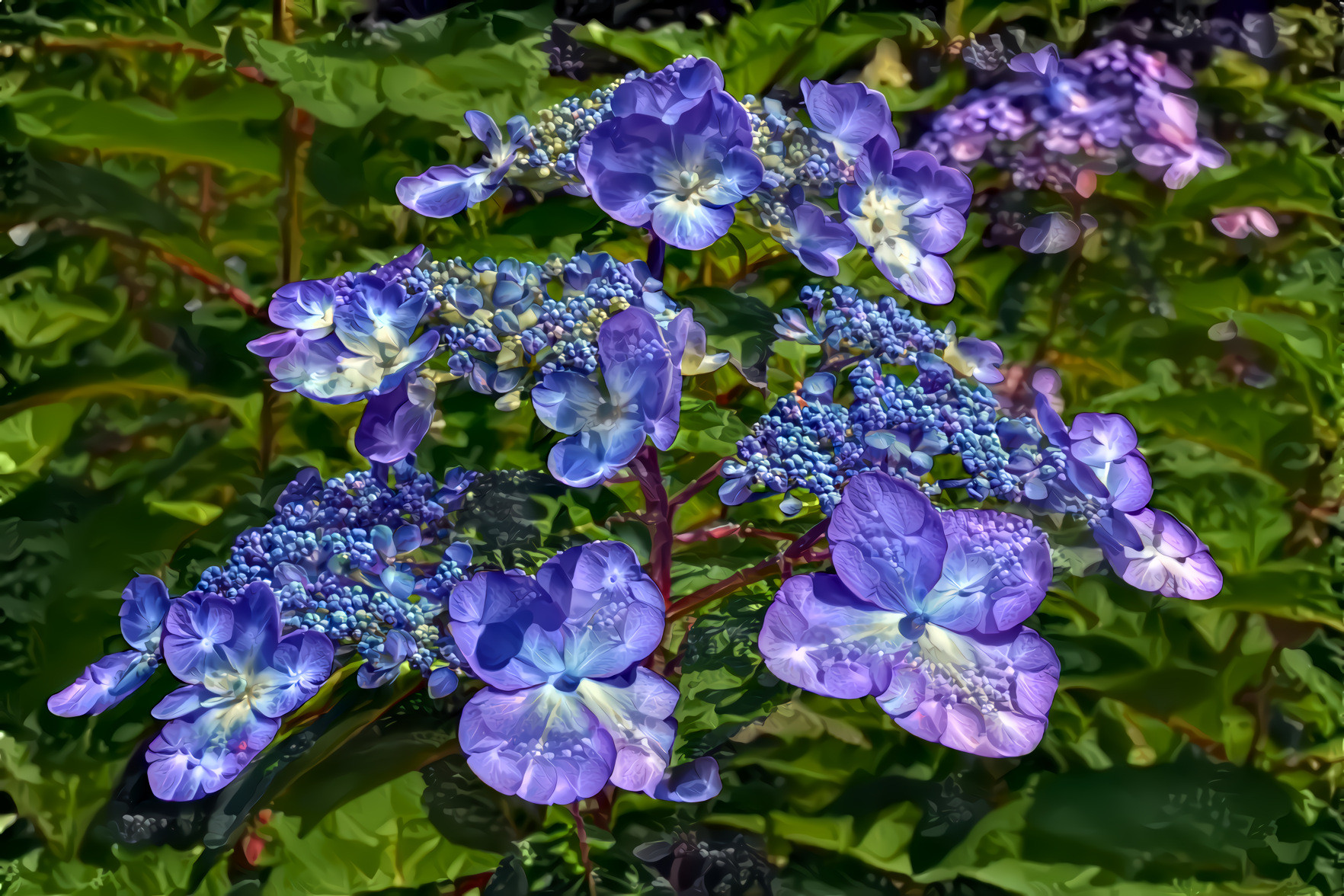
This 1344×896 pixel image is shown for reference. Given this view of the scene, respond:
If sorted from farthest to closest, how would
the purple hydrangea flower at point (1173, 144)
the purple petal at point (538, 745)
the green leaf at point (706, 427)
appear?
the purple hydrangea flower at point (1173, 144) < the green leaf at point (706, 427) < the purple petal at point (538, 745)

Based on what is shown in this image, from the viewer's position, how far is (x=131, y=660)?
1.92ft

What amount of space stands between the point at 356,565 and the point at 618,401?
0.18m

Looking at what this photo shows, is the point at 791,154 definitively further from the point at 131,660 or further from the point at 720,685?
the point at 131,660

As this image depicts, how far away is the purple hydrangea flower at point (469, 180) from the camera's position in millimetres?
599

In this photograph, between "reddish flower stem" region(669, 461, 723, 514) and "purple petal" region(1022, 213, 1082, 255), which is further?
"purple petal" region(1022, 213, 1082, 255)

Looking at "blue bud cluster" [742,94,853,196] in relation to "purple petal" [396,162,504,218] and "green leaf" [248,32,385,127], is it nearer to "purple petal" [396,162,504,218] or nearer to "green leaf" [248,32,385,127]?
"purple petal" [396,162,504,218]

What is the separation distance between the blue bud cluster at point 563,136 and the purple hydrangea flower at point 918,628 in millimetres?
272

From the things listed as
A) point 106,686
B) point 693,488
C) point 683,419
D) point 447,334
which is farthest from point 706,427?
point 106,686

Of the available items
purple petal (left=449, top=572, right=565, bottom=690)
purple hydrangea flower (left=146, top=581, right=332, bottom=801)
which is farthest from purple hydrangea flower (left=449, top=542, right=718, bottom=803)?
purple hydrangea flower (left=146, top=581, right=332, bottom=801)

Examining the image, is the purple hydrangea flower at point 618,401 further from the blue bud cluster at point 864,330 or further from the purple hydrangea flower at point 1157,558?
the purple hydrangea flower at point 1157,558

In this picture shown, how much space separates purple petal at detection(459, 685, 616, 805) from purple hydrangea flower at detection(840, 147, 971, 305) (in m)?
0.32

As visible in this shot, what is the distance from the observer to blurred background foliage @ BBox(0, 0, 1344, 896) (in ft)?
2.36

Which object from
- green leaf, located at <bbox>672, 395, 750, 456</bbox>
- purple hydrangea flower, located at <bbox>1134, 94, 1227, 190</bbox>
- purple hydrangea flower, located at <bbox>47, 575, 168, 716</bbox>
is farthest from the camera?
purple hydrangea flower, located at <bbox>1134, 94, 1227, 190</bbox>

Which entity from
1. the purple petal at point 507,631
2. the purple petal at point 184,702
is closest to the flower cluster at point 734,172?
the purple petal at point 507,631
